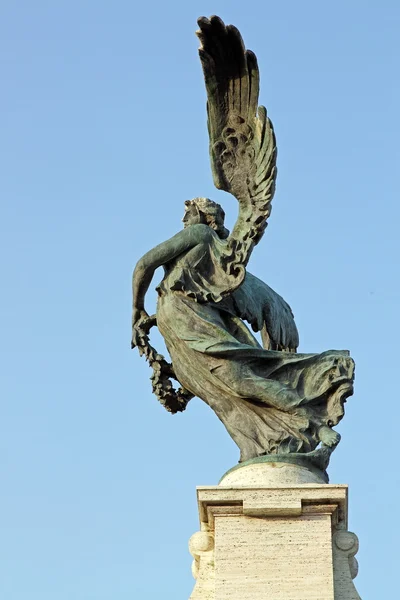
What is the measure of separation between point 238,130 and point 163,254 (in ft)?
5.32

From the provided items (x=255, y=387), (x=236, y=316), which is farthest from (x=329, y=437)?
(x=236, y=316)

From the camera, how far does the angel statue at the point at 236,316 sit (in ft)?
48.7

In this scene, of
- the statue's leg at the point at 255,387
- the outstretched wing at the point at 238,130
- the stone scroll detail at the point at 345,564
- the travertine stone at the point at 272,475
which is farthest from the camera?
the outstretched wing at the point at 238,130

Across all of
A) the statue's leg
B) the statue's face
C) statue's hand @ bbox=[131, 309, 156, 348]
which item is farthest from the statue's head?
the statue's leg

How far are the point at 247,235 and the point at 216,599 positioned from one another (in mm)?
3766

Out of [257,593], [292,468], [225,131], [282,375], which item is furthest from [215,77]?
[257,593]

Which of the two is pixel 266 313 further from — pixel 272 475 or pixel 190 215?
pixel 272 475

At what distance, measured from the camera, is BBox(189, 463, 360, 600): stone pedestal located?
1369 cm

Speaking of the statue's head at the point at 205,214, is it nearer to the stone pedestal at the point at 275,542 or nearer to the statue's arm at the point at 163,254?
the statue's arm at the point at 163,254

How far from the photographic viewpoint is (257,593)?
13.6 m

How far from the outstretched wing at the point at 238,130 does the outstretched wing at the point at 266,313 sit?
0.67 m

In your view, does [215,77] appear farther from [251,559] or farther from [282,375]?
[251,559]

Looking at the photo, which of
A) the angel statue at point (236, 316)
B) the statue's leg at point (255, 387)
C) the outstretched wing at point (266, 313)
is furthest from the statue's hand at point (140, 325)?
the statue's leg at point (255, 387)

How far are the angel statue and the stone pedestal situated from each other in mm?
555
